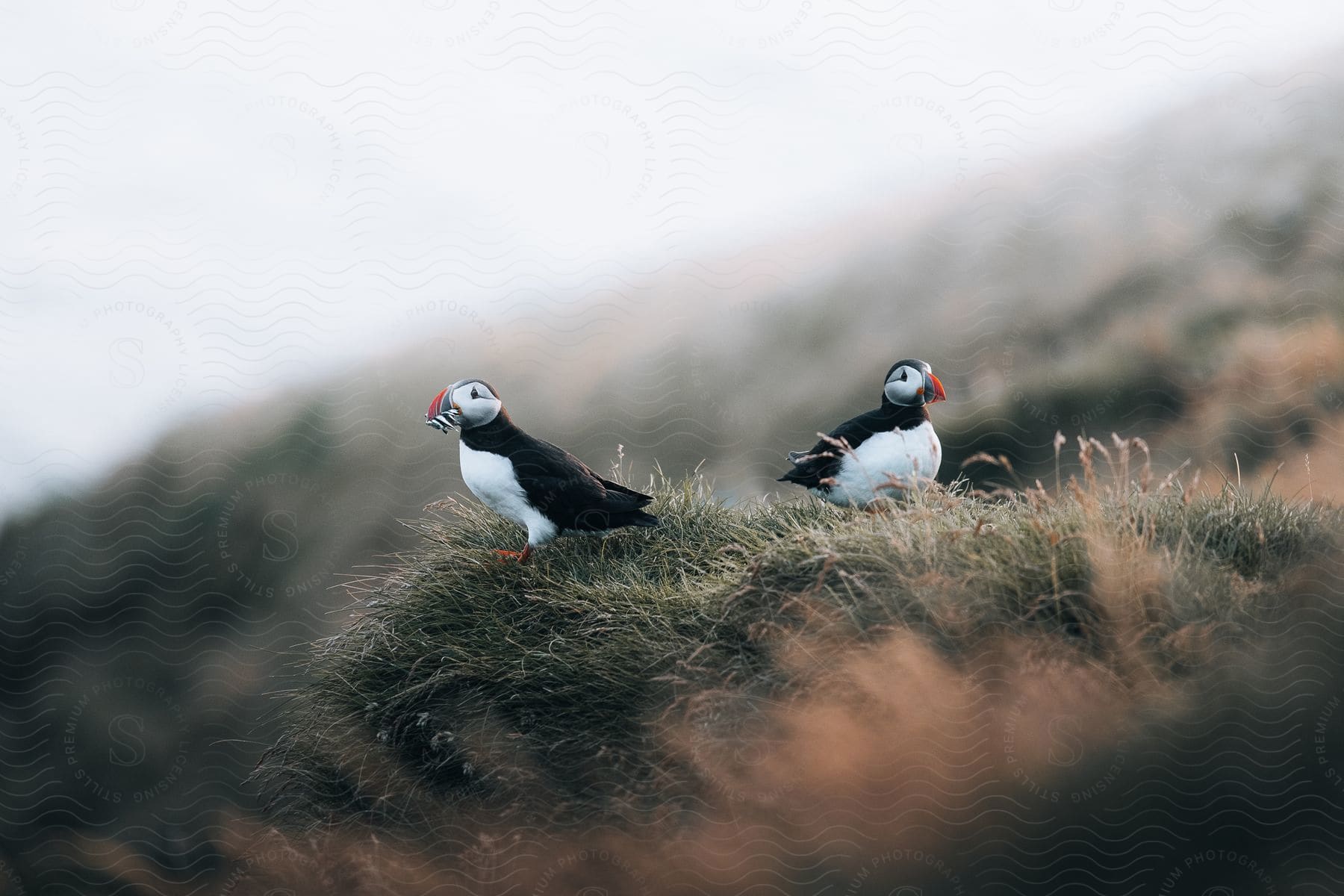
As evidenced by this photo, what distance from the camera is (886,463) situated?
13.5ft

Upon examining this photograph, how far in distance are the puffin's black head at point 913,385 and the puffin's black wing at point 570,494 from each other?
1.15 m

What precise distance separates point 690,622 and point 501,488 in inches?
36.8

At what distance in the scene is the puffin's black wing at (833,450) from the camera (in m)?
4.18

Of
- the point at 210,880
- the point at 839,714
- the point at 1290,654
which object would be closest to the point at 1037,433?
the point at 1290,654

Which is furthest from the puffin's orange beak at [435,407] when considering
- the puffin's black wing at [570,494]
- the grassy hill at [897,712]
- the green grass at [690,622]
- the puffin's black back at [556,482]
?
the grassy hill at [897,712]

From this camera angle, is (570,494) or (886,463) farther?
(886,463)

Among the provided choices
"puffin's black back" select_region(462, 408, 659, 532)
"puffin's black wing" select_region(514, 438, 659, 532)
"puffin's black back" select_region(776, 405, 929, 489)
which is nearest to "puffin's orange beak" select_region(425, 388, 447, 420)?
"puffin's black back" select_region(462, 408, 659, 532)

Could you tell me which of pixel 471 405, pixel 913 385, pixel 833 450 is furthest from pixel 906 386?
pixel 471 405

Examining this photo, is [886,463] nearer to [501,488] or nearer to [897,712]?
[897,712]

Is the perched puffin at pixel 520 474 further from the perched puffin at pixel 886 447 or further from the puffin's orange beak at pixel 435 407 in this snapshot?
the perched puffin at pixel 886 447

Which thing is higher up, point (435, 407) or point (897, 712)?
point (435, 407)

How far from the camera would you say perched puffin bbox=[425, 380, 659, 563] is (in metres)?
3.94

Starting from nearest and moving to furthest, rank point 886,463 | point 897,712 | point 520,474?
point 897,712, point 520,474, point 886,463

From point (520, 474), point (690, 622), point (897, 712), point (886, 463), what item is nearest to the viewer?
point (897, 712)
